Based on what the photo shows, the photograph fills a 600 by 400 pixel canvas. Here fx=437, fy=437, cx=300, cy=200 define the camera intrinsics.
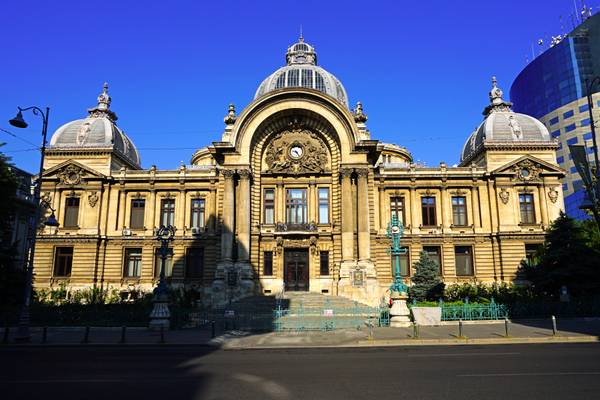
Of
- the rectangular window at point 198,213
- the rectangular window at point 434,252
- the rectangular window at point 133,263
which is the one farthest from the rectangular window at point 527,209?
the rectangular window at point 133,263

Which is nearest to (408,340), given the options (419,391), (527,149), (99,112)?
(419,391)

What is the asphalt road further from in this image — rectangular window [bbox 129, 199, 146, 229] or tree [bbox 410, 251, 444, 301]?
rectangular window [bbox 129, 199, 146, 229]

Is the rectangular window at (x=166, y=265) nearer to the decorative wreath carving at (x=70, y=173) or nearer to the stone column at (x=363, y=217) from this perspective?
the decorative wreath carving at (x=70, y=173)

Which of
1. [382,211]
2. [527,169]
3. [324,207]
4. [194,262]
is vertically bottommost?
[194,262]

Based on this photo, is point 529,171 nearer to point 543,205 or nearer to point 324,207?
point 543,205

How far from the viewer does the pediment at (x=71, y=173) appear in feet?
132

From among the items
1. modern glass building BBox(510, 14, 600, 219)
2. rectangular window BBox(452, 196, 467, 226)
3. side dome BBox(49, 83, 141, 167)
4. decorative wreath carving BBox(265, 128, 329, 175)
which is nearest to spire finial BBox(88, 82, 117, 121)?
side dome BBox(49, 83, 141, 167)

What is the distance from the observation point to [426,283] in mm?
34562

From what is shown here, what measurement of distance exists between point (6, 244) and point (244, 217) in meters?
16.9

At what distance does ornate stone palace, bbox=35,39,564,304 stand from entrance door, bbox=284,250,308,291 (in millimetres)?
89

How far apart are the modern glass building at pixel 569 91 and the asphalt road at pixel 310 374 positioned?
92.9 metres

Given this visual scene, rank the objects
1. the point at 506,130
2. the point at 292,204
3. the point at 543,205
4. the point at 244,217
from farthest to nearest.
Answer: the point at 506,130, the point at 543,205, the point at 292,204, the point at 244,217

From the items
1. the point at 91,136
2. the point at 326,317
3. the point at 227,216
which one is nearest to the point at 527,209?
the point at 326,317

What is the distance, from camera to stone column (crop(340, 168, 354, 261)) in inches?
1410
